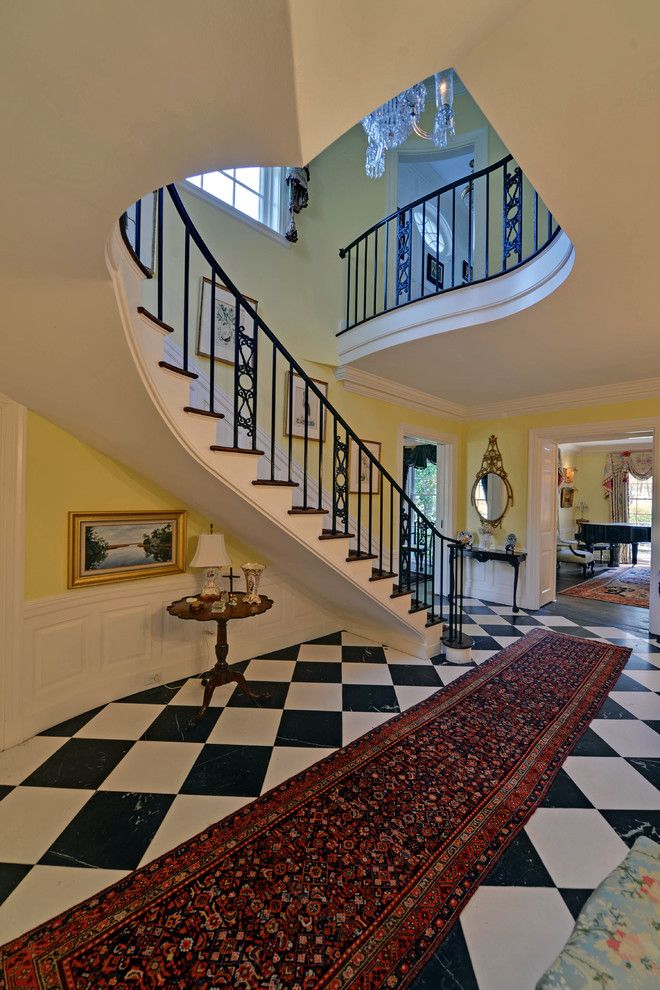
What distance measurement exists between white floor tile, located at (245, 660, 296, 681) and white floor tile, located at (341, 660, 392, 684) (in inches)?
17.5

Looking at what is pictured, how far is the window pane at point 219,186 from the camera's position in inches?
133

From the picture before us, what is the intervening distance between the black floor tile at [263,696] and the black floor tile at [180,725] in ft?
0.51

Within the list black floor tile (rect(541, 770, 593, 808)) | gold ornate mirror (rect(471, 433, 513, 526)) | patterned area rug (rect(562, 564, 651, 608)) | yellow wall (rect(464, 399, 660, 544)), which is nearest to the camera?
black floor tile (rect(541, 770, 593, 808))

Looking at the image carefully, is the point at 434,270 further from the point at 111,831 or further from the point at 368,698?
the point at 111,831

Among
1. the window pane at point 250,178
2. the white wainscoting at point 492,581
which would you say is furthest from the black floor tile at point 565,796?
the window pane at point 250,178

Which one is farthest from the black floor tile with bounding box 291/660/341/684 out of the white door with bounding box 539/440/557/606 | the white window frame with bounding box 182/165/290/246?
the white window frame with bounding box 182/165/290/246

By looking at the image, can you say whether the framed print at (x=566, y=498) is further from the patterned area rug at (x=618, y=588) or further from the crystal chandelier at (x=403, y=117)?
the crystal chandelier at (x=403, y=117)

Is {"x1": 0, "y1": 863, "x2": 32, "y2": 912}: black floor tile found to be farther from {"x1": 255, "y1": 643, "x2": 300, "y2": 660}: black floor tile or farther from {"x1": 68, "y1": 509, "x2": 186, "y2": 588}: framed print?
{"x1": 255, "y1": 643, "x2": 300, "y2": 660}: black floor tile

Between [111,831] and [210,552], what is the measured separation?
4.94 ft

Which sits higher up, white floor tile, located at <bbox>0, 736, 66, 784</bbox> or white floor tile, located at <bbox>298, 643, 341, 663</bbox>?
white floor tile, located at <bbox>0, 736, 66, 784</bbox>

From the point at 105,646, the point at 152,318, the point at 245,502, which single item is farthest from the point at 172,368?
the point at 105,646

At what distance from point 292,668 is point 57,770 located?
1.65 m

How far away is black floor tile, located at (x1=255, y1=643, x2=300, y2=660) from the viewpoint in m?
3.46

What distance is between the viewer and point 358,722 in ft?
8.11
